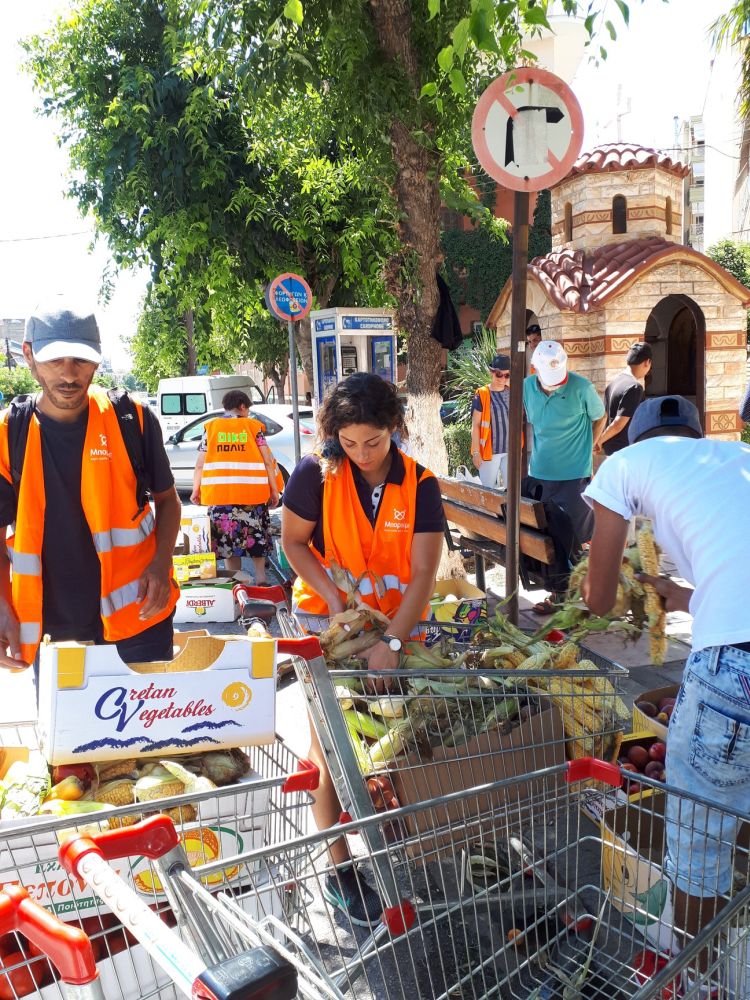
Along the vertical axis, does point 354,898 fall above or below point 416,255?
below

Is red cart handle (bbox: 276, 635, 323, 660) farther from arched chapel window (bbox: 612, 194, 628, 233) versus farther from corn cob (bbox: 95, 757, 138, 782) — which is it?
arched chapel window (bbox: 612, 194, 628, 233)

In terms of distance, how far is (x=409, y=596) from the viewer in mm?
3305

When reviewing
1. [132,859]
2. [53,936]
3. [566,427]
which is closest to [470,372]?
[566,427]

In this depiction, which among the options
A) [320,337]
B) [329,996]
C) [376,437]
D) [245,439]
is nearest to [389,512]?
[376,437]

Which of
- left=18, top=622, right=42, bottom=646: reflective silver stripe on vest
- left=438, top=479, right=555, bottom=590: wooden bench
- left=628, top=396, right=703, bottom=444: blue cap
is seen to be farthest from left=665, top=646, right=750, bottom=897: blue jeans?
left=438, top=479, right=555, bottom=590: wooden bench

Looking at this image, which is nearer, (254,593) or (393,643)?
(393,643)

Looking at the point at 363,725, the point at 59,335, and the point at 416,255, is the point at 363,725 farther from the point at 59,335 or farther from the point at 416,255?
the point at 416,255

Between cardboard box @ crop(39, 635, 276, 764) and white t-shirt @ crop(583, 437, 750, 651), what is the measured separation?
1.17m

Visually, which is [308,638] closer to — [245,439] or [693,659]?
[693,659]

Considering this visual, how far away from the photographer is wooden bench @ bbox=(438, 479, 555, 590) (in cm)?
598

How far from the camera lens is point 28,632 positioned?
10.3 feet

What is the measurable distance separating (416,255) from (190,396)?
13260 mm

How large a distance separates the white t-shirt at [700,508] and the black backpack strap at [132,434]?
181 cm

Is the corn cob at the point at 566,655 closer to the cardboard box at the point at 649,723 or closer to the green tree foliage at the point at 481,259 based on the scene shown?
the cardboard box at the point at 649,723
